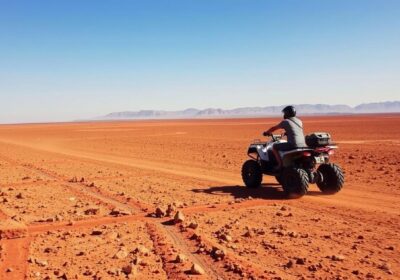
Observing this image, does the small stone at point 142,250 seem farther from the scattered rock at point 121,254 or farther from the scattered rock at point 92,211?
the scattered rock at point 92,211

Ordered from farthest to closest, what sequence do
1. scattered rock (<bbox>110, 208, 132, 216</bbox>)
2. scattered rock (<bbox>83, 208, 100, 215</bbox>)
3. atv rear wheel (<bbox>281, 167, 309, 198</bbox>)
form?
atv rear wheel (<bbox>281, 167, 309, 198</bbox>) < scattered rock (<bbox>83, 208, 100, 215</bbox>) < scattered rock (<bbox>110, 208, 132, 216</bbox>)

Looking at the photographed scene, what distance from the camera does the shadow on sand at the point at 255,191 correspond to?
10.4 metres

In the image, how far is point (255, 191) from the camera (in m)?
11.1

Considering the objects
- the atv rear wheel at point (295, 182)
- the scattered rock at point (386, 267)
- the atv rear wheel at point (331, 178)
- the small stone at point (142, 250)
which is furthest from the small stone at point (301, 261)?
the atv rear wheel at point (331, 178)

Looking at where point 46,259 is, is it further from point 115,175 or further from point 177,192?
point 115,175

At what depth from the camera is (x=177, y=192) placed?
11.2 meters

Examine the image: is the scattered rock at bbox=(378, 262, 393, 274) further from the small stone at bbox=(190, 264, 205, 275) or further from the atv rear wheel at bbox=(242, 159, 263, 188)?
the atv rear wheel at bbox=(242, 159, 263, 188)

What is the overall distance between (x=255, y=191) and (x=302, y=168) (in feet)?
4.54

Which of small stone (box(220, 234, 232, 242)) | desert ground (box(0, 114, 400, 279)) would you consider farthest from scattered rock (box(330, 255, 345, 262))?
small stone (box(220, 234, 232, 242))

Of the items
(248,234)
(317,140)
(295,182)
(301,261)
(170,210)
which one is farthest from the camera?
(317,140)

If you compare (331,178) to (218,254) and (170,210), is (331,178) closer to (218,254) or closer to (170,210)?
(170,210)

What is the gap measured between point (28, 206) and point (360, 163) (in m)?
12.3

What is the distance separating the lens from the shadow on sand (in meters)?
10.4

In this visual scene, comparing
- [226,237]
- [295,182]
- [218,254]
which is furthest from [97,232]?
[295,182]
